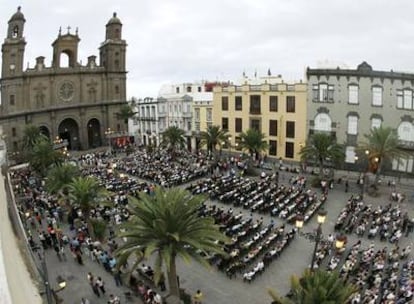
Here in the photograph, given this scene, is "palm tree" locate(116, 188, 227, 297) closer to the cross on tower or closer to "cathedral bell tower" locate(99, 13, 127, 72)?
the cross on tower

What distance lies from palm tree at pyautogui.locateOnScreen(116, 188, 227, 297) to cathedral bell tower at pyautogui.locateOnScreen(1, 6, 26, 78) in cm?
5627

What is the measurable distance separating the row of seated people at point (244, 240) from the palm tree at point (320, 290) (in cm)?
847

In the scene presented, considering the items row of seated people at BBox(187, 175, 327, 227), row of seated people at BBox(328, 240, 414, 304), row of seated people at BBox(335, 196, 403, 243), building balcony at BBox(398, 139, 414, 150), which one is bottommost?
row of seated people at BBox(328, 240, 414, 304)

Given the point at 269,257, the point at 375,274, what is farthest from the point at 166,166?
the point at 375,274

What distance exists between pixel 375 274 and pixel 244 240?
8753 mm

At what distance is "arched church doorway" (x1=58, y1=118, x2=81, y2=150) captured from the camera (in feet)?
253

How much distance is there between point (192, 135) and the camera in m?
70.1

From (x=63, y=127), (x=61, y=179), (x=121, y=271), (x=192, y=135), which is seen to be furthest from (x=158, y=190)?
(x=63, y=127)

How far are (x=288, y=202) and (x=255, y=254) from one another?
1053 centimetres

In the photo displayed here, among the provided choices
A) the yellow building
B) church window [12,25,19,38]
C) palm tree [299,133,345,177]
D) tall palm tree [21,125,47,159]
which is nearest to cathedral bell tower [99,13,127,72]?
church window [12,25,19,38]

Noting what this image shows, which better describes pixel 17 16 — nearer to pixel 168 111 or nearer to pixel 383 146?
pixel 168 111

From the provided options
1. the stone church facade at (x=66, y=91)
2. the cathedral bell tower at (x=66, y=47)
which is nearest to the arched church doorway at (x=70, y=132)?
the stone church facade at (x=66, y=91)

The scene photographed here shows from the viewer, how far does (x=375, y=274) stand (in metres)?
23.7

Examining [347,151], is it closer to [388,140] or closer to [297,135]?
[297,135]
